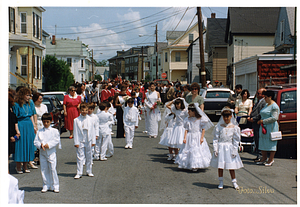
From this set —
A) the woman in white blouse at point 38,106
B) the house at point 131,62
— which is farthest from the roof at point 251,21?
the house at point 131,62

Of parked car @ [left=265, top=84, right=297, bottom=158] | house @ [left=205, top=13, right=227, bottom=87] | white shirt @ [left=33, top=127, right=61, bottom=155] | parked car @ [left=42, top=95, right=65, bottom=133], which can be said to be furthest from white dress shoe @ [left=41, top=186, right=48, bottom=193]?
house @ [left=205, top=13, right=227, bottom=87]

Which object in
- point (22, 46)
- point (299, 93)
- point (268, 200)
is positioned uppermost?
point (22, 46)

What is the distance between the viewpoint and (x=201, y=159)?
7.62 metres

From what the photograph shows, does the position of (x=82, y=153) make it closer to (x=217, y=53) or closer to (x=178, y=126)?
(x=178, y=126)

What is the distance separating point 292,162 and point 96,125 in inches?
203

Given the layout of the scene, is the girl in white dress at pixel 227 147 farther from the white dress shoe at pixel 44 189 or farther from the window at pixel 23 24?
the window at pixel 23 24

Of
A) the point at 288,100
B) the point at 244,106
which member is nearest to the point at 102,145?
the point at 244,106

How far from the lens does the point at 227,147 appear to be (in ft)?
21.1

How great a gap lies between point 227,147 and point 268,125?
8.12ft

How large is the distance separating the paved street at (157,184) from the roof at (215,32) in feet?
105

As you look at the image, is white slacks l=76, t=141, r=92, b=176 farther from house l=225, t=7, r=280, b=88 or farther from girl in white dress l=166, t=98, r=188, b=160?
house l=225, t=7, r=280, b=88

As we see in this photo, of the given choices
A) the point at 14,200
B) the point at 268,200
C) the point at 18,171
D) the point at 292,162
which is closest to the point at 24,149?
the point at 18,171

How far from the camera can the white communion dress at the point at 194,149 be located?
7617 mm
